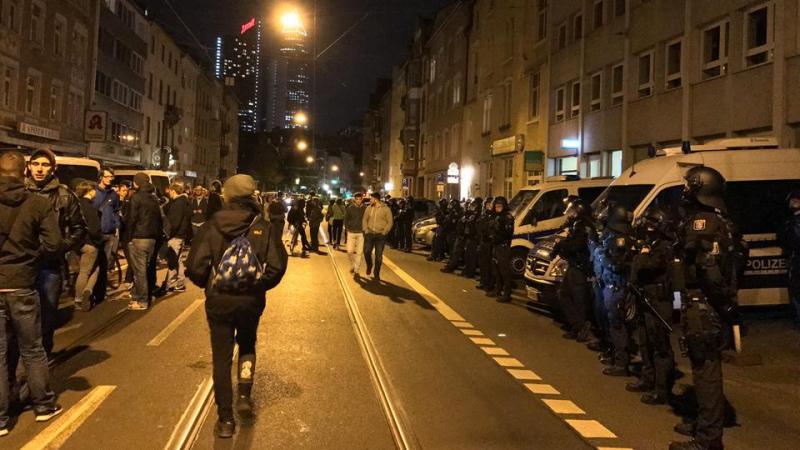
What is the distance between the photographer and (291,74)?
65688 millimetres

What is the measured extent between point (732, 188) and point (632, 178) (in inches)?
57.0

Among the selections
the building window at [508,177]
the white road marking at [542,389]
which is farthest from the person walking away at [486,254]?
the building window at [508,177]

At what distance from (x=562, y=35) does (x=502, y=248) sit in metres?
17.4

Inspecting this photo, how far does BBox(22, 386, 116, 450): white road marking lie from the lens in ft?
16.1

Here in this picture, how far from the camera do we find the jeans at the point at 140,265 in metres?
10.5

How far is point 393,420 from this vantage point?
5672 mm

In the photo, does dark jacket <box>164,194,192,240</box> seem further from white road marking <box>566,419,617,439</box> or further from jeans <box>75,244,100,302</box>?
white road marking <box>566,419,617,439</box>

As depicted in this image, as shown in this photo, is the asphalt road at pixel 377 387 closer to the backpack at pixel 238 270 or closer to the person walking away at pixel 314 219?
the backpack at pixel 238 270

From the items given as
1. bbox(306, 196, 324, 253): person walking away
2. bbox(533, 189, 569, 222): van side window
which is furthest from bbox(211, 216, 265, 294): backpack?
bbox(306, 196, 324, 253): person walking away

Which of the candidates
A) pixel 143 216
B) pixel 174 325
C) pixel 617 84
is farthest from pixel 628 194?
pixel 617 84

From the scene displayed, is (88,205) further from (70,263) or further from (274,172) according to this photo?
(274,172)

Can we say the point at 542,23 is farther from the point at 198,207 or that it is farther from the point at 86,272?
the point at 86,272

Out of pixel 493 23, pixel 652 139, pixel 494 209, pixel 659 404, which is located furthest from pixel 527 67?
pixel 659 404

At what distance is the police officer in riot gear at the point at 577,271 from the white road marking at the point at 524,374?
6.64 ft
